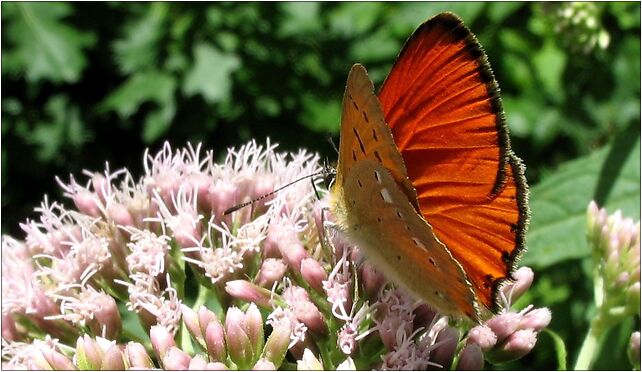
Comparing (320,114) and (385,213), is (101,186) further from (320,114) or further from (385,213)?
(320,114)

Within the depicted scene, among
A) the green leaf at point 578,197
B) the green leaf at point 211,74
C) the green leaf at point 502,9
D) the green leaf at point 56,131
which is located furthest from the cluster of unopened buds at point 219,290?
the green leaf at point 56,131

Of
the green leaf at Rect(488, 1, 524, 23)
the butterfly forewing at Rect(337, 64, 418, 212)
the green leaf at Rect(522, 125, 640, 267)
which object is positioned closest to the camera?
the butterfly forewing at Rect(337, 64, 418, 212)

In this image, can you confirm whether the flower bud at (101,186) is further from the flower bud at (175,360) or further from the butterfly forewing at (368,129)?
the butterfly forewing at (368,129)

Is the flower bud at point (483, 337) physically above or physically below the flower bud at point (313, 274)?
below

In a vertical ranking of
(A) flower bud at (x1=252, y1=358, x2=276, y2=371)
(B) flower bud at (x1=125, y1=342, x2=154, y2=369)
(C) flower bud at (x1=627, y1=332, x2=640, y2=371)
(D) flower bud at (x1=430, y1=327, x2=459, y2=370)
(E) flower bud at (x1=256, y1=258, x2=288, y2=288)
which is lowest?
(C) flower bud at (x1=627, y1=332, x2=640, y2=371)

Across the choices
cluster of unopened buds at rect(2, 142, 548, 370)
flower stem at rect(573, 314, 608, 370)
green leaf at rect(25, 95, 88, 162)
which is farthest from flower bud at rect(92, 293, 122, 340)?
green leaf at rect(25, 95, 88, 162)

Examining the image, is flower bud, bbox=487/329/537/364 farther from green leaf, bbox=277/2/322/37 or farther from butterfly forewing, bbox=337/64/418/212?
green leaf, bbox=277/2/322/37

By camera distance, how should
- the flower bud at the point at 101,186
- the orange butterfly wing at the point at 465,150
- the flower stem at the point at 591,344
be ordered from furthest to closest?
1. the flower bud at the point at 101,186
2. the flower stem at the point at 591,344
3. the orange butterfly wing at the point at 465,150

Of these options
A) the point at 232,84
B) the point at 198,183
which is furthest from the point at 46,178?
the point at 198,183
